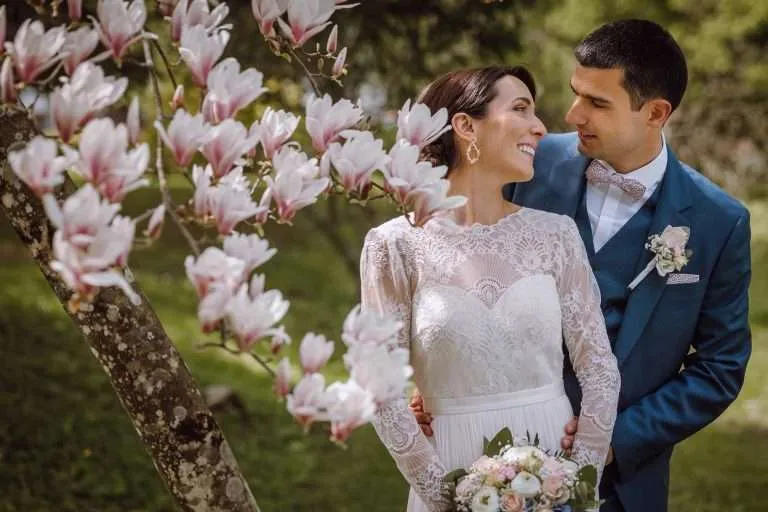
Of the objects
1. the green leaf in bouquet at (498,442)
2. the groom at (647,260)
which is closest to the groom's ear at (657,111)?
the groom at (647,260)

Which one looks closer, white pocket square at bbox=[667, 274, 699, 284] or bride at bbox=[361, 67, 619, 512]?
bride at bbox=[361, 67, 619, 512]

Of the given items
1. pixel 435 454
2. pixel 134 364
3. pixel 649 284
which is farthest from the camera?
pixel 649 284

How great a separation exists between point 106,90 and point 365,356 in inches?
24.8

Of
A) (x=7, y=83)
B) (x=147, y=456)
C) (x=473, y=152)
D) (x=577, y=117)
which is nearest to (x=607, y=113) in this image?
(x=577, y=117)

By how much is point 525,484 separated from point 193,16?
4.43 ft

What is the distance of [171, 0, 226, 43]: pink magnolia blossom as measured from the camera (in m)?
1.91

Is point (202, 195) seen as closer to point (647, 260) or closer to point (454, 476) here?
point (454, 476)

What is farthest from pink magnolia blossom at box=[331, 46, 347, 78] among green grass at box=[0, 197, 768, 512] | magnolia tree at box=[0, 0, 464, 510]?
green grass at box=[0, 197, 768, 512]

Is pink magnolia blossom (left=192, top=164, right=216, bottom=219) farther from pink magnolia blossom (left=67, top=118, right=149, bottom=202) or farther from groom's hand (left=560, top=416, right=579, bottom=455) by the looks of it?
groom's hand (left=560, top=416, right=579, bottom=455)

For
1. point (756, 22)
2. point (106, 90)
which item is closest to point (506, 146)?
point (106, 90)

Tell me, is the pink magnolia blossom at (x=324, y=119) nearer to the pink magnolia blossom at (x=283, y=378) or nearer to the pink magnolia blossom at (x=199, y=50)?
the pink magnolia blossom at (x=199, y=50)

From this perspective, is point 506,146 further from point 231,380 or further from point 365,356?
point 231,380

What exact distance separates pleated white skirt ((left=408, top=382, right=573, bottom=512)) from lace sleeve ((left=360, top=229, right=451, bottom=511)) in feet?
0.26

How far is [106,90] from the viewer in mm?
1671
